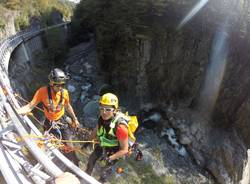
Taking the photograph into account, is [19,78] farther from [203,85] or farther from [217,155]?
[217,155]

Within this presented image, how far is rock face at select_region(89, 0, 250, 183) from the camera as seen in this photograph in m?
18.1

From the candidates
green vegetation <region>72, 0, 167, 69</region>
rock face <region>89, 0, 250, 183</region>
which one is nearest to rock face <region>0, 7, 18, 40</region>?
green vegetation <region>72, 0, 167, 69</region>

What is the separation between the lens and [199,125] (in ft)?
65.4

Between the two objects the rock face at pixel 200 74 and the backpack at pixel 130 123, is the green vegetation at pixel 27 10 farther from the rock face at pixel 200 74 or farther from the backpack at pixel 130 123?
the backpack at pixel 130 123

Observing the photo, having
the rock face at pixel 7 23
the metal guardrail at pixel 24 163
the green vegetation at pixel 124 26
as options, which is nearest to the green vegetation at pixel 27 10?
the rock face at pixel 7 23

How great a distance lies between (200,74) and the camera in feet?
67.6

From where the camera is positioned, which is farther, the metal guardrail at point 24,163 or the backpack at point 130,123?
the backpack at point 130,123

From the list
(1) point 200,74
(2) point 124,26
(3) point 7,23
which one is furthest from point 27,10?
(1) point 200,74

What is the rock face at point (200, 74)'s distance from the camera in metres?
18.1

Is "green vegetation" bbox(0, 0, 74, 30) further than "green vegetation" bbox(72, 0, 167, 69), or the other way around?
"green vegetation" bbox(0, 0, 74, 30)

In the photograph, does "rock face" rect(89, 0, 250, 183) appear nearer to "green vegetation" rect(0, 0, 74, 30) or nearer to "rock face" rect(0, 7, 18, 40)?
"rock face" rect(0, 7, 18, 40)

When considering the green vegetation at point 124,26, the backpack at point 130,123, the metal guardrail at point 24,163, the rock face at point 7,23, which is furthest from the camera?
the rock face at point 7,23

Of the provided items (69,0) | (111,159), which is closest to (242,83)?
(111,159)

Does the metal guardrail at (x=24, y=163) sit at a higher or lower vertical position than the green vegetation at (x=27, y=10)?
higher
